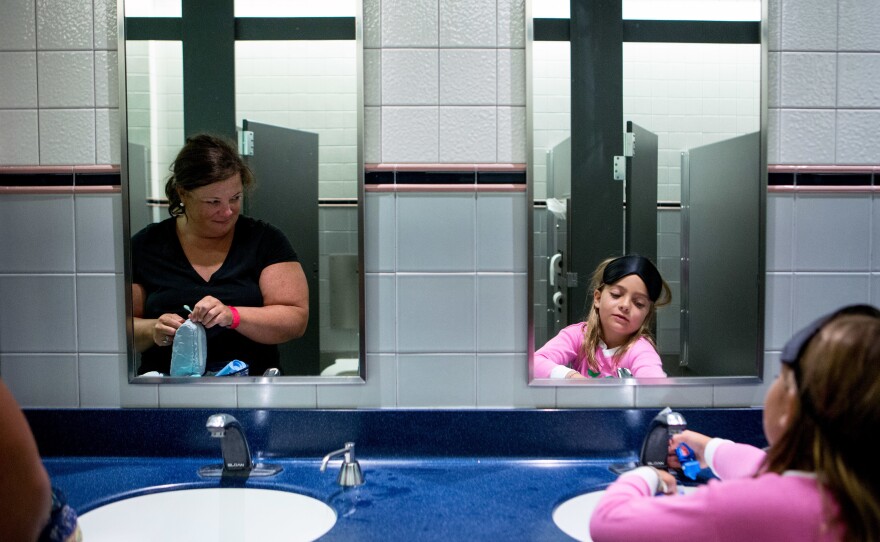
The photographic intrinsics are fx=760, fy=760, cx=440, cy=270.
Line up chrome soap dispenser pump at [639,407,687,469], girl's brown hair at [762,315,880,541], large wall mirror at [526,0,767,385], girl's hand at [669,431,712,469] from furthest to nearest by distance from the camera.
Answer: large wall mirror at [526,0,767,385]
chrome soap dispenser pump at [639,407,687,469]
girl's hand at [669,431,712,469]
girl's brown hair at [762,315,880,541]

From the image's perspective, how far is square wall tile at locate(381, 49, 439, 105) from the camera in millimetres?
1689

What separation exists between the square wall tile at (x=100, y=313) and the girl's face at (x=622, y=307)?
42.6 inches

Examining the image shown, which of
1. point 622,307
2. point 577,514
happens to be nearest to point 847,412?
point 577,514

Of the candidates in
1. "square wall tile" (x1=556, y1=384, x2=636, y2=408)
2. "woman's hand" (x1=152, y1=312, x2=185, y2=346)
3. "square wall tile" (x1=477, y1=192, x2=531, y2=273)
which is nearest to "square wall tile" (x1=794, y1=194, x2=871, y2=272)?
"square wall tile" (x1=556, y1=384, x2=636, y2=408)

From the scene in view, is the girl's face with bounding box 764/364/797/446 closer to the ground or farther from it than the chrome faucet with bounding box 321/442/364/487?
farther from it

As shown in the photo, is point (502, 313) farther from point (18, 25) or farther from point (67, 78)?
point (18, 25)

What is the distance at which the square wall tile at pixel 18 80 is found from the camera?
171 cm

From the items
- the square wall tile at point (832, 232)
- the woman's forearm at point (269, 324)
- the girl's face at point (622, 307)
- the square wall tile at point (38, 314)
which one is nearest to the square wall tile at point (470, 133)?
the girl's face at point (622, 307)

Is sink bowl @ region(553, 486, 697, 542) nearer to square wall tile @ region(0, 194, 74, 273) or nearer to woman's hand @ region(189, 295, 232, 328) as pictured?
woman's hand @ region(189, 295, 232, 328)

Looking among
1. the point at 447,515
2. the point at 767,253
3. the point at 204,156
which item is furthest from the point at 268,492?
the point at 767,253

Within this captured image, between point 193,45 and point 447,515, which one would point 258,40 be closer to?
point 193,45

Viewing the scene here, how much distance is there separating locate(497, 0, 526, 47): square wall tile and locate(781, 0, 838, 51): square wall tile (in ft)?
1.92

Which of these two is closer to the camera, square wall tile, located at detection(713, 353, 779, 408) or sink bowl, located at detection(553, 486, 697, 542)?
sink bowl, located at detection(553, 486, 697, 542)

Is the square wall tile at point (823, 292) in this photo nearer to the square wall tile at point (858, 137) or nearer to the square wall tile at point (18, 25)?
the square wall tile at point (858, 137)
